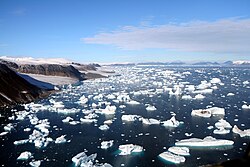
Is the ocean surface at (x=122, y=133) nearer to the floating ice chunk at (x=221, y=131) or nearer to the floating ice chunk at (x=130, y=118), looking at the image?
the floating ice chunk at (x=221, y=131)

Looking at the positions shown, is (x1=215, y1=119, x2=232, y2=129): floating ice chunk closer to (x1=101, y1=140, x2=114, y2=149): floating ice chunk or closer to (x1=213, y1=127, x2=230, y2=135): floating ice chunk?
(x1=213, y1=127, x2=230, y2=135): floating ice chunk

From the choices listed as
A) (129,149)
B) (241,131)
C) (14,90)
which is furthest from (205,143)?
(14,90)

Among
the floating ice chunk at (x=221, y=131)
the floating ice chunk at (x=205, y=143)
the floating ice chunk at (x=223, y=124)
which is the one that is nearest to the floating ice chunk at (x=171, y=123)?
the floating ice chunk at (x=223, y=124)

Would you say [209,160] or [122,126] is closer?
[209,160]

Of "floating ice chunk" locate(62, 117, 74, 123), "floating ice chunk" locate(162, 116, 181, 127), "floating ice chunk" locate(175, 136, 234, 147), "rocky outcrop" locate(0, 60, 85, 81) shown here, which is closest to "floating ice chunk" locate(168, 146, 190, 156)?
"floating ice chunk" locate(175, 136, 234, 147)

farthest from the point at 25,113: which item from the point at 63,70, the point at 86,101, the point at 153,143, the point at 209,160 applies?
the point at 63,70

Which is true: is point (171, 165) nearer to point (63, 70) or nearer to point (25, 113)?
point (25, 113)
